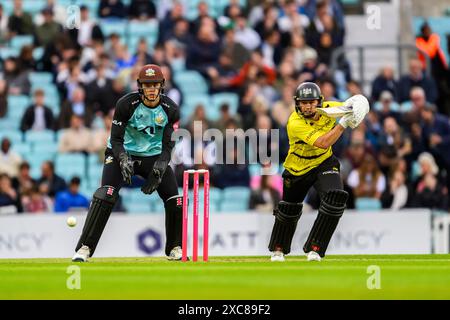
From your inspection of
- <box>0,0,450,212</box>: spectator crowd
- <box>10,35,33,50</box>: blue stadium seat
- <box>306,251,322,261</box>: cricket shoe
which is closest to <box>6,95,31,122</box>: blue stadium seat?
<box>0,0,450,212</box>: spectator crowd

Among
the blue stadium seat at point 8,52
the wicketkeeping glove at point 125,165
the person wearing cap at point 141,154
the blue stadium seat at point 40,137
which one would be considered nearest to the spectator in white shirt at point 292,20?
the blue stadium seat at point 40,137

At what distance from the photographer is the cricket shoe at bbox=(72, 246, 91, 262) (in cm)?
1346

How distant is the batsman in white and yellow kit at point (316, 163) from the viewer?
13523mm

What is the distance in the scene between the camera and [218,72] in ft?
72.5

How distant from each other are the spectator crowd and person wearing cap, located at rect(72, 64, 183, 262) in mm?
5884

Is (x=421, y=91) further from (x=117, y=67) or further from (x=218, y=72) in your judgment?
(x=117, y=67)

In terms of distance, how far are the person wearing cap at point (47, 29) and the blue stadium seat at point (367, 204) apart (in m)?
6.10

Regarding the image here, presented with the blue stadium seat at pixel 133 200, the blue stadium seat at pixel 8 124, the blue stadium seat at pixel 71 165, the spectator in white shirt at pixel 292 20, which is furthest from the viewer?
the spectator in white shirt at pixel 292 20

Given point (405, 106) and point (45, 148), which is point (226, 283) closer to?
point (45, 148)

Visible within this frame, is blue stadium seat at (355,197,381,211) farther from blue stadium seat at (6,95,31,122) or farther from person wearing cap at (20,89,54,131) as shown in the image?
blue stadium seat at (6,95,31,122)

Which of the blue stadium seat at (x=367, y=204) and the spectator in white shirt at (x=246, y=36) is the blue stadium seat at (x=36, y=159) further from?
the blue stadium seat at (x=367, y=204)
